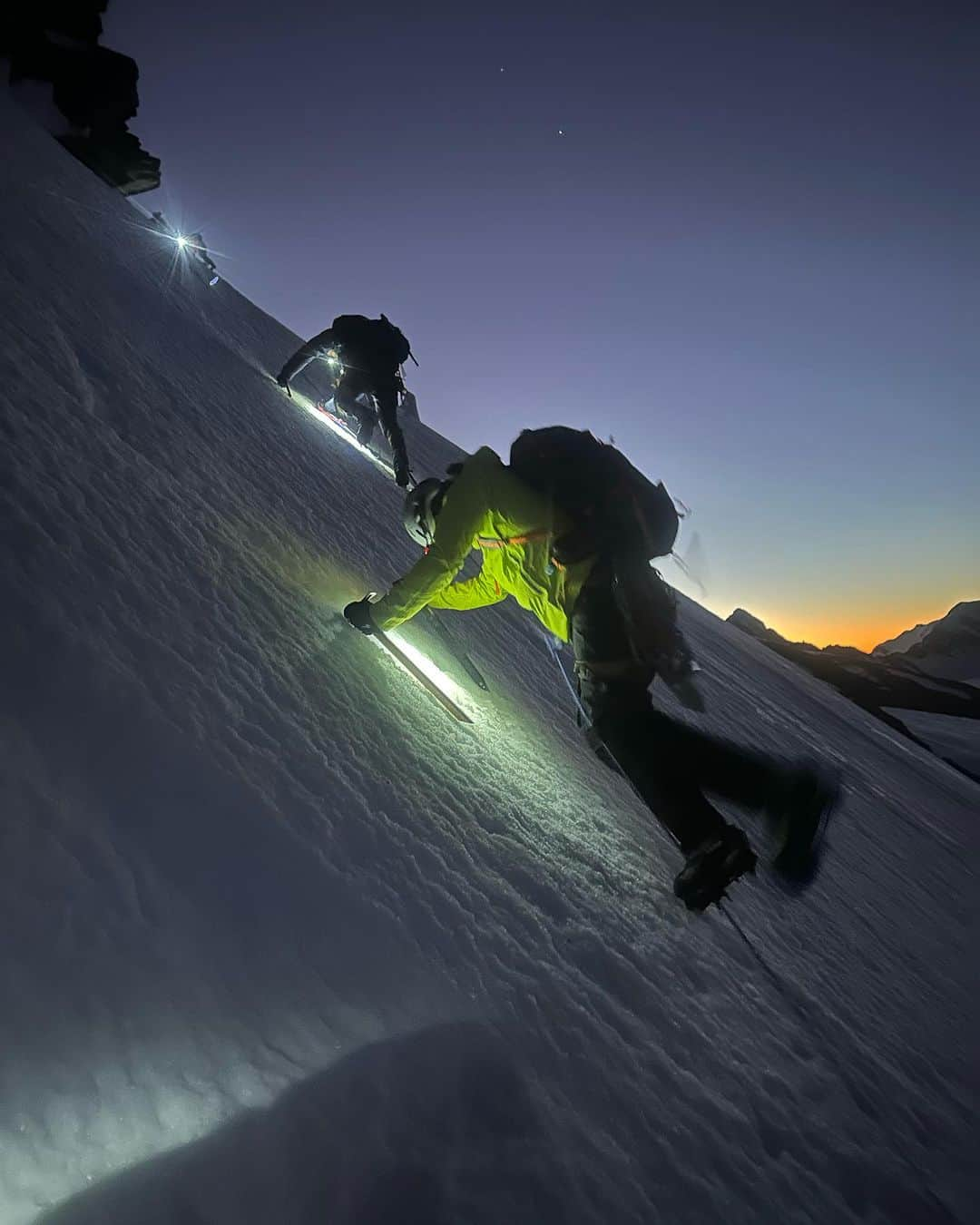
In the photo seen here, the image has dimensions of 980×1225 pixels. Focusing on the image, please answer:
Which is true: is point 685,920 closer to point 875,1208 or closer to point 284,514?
point 875,1208

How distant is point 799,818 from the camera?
1.93 m

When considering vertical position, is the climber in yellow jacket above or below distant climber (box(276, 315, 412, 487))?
below

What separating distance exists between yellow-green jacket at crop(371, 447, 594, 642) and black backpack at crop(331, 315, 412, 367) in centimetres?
611

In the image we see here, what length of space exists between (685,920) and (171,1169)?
5.66ft

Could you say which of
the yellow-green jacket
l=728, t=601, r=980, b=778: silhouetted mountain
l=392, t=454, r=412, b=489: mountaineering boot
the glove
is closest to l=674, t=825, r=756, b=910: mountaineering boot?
the yellow-green jacket

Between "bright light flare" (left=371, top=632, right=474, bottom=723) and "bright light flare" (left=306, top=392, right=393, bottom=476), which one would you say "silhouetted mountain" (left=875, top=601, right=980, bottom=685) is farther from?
"bright light flare" (left=371, top=632, right=474, bottom=723)

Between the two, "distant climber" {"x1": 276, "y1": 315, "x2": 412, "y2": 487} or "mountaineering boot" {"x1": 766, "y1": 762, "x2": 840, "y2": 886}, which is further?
"distant climber" {"x1": 276, "y1": 315, "x2": 412, "y2": 487}

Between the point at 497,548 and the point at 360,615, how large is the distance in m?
0.67

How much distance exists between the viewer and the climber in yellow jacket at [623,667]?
1865 millimetres

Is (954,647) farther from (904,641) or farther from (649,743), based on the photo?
(649,743)

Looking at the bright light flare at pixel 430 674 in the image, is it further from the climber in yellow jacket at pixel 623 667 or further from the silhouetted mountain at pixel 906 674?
the silhouetted mountain at pixel 906 674

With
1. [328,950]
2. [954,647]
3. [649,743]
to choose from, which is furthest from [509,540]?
[954,647]

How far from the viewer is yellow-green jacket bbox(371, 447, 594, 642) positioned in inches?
87.7

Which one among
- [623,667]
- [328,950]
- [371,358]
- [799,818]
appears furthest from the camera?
[371,358]
